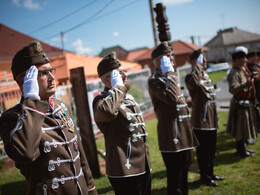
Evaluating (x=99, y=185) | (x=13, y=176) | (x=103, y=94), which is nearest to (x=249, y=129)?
(x=99, y=185)

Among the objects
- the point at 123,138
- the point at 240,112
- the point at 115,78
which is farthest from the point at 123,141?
the point at 240,112

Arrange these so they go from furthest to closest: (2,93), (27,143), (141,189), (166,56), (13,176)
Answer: (2,93), (13,176), (166,56), (141,189), (27,143)

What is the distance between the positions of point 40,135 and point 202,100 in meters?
3.24

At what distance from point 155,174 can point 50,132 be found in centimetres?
351

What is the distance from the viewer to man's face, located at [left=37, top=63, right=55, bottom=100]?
1777 millimetres

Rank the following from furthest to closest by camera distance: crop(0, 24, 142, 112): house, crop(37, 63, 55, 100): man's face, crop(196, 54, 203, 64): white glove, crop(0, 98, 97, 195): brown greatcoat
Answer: crop(0, 24, 142, 112): house → crop(196, 54, 203, 64): white glove → crop(37, 63, 55, 100): man's face → crop(0, 98, 97, 195): brown greatcoat

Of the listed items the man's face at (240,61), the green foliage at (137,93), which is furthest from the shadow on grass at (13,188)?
the green foliage at (137,93)

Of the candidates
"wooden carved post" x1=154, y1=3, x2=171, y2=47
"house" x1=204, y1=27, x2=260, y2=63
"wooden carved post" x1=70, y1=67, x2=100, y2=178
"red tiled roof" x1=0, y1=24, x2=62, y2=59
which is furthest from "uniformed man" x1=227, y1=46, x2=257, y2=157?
"house" x1=204, y1=27, x2=260, y2=63

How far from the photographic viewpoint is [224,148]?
5.96m

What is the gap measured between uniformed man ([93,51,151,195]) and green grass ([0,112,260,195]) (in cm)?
173

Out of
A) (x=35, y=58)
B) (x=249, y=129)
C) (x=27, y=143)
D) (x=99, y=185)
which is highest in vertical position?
(x=35, y=58)

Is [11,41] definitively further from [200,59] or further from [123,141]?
[123,141]

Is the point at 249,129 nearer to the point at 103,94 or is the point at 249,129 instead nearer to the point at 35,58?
the point at 103,94

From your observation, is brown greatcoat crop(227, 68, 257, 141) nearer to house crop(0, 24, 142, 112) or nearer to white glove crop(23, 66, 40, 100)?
house crop(0, 24, 142, 112)
